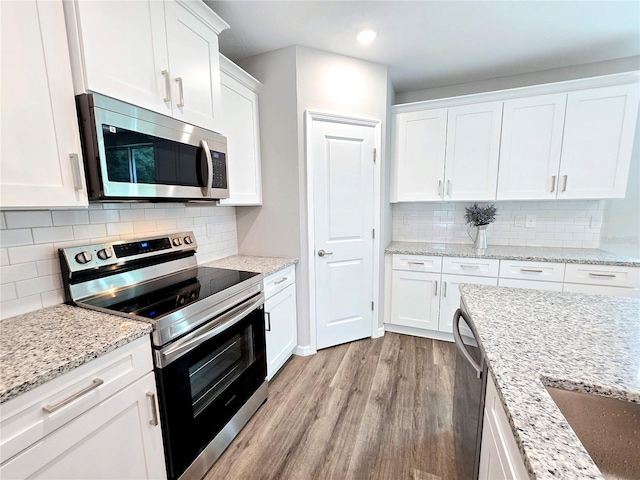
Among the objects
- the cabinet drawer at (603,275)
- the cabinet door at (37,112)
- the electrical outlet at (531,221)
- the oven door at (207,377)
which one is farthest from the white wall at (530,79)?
the cabinet door at (37,112)

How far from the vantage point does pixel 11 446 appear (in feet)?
2.44

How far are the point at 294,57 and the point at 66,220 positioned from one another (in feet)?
6.08

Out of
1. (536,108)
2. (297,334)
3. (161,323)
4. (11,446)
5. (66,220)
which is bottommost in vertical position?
(297,334)

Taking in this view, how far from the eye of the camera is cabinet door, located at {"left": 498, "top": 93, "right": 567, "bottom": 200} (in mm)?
2391

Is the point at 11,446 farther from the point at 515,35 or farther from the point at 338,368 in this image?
the point at 515,35

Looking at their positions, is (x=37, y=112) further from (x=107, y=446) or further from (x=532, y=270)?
(x=532, y=270)

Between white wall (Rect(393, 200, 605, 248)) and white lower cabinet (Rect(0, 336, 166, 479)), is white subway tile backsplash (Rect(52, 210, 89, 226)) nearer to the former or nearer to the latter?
white lower cabinet (Rect(0, 336, 166, 479))

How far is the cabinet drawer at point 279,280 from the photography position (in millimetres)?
1950

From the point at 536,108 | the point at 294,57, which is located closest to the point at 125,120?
the point at 294,57

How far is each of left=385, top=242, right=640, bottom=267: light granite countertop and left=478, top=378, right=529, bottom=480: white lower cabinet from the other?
1848 millimetres

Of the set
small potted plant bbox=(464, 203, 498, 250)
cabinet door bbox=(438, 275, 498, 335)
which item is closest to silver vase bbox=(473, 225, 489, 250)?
small potted plant bbox=(464, 203, 498, 250)

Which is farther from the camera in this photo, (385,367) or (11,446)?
(385,367)

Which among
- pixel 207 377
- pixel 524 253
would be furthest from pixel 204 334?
pixel 524 253

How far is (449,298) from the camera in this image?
262 cm
